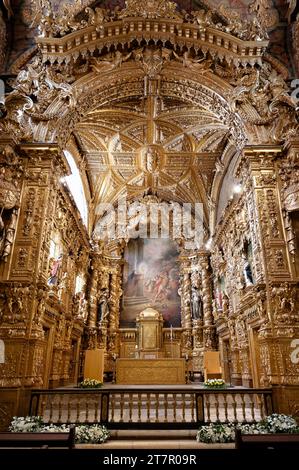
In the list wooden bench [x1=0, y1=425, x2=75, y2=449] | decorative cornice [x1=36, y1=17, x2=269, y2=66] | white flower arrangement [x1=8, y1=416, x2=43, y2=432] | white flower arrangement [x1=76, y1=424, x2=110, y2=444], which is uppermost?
decorative cornice [x1=36, y1=17, x2=269, y2=66]

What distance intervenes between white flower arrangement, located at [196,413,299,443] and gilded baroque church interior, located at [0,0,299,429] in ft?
2.21

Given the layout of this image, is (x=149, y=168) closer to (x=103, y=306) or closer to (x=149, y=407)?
(x=103, y=306)

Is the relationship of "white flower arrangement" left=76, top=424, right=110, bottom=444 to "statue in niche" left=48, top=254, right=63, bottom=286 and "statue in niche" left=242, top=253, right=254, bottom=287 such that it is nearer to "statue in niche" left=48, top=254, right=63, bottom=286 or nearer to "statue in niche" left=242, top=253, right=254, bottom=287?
"statue in niche" left=48, top=254, right=63, bottom=286

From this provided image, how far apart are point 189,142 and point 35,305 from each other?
403 inches

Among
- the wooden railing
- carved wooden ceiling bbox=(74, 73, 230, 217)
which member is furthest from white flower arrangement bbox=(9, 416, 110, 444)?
carved wooden ceiling bbox=(74, 73, 230, 217)

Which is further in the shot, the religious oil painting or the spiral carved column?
the religious oil painting

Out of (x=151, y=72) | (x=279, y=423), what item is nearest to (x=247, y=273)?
(x=279, y=423)

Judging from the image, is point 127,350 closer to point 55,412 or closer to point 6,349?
point 55,412

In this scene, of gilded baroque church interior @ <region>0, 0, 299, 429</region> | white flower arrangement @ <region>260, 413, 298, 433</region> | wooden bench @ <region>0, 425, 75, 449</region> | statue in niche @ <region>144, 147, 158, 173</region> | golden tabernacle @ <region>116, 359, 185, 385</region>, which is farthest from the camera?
statue in niche @ <region>144, 147, 158, 173</region>

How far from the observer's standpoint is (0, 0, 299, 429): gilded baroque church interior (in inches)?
329

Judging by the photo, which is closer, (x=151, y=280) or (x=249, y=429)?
(x=249, y=429)

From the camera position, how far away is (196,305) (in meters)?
17.6

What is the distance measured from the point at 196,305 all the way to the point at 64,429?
11586mm

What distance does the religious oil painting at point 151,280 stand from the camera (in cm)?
1861
